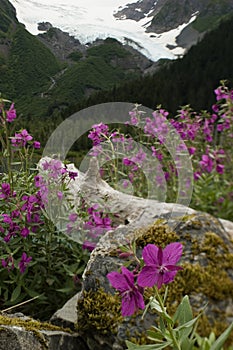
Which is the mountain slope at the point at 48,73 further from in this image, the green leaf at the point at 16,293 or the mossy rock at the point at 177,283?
the mossy rock at the point at 177,283

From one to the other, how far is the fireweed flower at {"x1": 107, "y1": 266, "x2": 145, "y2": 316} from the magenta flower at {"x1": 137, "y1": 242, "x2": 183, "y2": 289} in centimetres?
8

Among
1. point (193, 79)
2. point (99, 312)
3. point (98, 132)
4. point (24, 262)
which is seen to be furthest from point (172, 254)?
point (193, 79)

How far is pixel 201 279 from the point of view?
241 centimetres

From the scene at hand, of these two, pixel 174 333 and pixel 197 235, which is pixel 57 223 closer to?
pixel 197 235

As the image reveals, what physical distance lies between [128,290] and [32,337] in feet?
3.55

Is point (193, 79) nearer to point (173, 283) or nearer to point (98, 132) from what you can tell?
point (98, 132)

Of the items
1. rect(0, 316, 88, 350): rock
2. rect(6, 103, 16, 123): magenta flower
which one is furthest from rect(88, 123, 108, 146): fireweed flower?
rect(0, 316, 88, 350): rock

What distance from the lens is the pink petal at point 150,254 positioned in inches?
46.8

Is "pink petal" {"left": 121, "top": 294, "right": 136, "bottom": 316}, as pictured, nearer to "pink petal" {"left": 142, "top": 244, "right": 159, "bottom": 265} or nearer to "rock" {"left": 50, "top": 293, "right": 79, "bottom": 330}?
"pink petal" {"left": 142, "top": 244, "right": 159, "bottom": 265}

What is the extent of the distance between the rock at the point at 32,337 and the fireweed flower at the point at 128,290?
96 centimetres

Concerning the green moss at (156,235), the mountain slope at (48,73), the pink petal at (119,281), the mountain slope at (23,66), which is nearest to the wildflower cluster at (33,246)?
the green moss at (156,235)

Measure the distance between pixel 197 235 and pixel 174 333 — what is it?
4.80ft

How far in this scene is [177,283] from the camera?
2.41 metres

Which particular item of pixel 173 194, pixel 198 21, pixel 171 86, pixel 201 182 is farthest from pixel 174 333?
pixel 198 21
